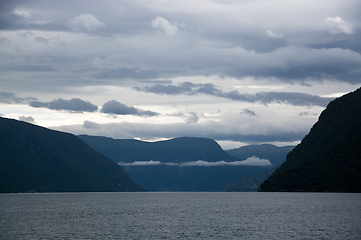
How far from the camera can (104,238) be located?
94.6 meters

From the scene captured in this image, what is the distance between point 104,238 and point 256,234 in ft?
129

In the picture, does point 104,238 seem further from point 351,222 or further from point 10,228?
point 351,222

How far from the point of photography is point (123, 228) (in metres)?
114

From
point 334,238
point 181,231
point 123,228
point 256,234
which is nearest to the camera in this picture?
point 334,238

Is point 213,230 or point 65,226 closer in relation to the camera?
point 213,230

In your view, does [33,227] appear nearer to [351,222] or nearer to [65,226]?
[65,226]

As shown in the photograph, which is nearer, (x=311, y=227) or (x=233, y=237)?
(x=233, y=237)

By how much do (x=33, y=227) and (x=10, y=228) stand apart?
6543 mm

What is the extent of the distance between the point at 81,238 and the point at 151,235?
1777 centimetres

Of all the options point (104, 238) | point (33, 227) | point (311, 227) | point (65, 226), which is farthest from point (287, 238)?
point (33, 227)

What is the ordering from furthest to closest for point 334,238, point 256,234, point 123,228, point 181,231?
point 123,228, point 181,231, point 256,234, point 334,238

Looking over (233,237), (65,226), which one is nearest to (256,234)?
(233,237)

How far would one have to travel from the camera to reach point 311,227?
111125 millimetres

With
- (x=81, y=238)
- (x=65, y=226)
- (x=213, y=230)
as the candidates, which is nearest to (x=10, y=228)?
(x=65, y=226)
